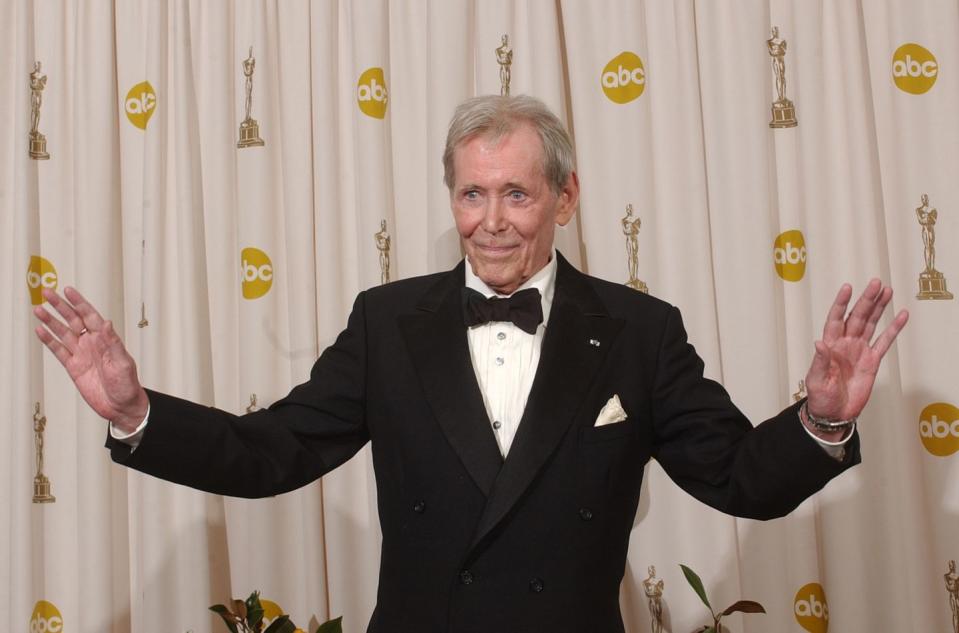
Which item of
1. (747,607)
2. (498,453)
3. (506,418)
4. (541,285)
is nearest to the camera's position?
(498,453)

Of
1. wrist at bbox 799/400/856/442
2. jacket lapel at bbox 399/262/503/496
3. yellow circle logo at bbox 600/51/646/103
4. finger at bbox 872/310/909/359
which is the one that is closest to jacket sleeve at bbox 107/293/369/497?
jacket lapel at bbox 399/262/503/496

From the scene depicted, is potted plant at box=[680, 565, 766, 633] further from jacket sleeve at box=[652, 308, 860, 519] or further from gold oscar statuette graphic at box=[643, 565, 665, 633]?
jacket sleeve at box=[652, 308, 860, 519]

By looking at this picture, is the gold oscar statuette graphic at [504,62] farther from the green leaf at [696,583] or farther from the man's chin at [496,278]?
the green leaf at [696,583]

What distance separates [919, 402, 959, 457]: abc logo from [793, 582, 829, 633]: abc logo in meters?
0.46

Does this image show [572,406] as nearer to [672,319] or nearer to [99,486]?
[672,319]

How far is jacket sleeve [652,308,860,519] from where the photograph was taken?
1.74m

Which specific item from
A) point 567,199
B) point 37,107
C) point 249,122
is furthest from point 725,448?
point 37,107

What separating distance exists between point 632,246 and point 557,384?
94cm

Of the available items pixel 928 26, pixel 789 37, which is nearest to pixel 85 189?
pixel 789 37

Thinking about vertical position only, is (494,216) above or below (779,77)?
below

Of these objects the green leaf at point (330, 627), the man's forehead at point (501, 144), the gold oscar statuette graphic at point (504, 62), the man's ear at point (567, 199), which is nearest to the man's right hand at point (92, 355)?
the man's forehead at point (501, 144)

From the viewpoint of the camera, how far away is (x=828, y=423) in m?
1.70

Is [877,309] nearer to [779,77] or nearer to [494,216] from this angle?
[494,216]

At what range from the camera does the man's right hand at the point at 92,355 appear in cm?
166
